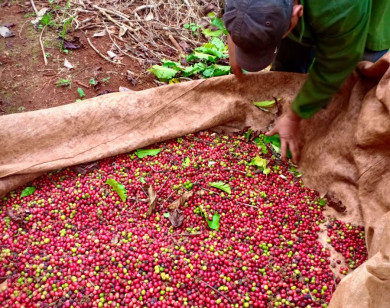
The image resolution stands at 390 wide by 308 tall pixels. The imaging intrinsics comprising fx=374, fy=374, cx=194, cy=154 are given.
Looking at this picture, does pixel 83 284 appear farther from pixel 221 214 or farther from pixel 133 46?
pixel 133 46

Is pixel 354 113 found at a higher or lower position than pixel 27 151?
higher

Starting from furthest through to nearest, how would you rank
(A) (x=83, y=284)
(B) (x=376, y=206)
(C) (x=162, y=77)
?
(C) (x=162, y=77)
(B) (x=376, y=206)
(A) (x=83, y=284)

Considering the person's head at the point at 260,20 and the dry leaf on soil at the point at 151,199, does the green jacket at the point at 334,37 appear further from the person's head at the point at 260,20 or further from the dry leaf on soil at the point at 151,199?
the dry leaf on soil at the point at 151,199

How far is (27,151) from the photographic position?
3205 mm

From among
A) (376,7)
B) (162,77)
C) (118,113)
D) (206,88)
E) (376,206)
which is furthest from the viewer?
(162,77)

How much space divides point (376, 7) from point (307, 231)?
1.87 metres

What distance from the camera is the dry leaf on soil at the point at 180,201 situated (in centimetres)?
296

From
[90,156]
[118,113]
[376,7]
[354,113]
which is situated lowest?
[90,156]

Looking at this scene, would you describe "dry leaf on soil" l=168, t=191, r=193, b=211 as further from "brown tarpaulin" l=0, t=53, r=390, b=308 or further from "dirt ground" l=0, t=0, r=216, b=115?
"dirt ground" l=0, t=0, r=216, b=115

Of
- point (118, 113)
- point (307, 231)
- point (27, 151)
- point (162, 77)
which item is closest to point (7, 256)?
point (27, 151)

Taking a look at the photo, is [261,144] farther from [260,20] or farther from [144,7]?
[144,7]

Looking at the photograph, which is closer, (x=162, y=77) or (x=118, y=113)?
(x=118, y=113)

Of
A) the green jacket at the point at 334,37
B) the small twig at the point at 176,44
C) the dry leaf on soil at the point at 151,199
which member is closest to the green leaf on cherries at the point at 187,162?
the dry leaf on soil at the point at 151,199

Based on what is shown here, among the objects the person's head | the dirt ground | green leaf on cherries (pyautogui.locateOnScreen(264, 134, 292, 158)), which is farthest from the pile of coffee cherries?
the dirt ground
